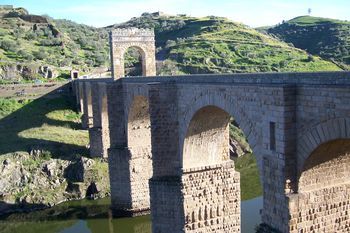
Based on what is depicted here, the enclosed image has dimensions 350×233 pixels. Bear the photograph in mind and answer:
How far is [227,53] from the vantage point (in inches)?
2363

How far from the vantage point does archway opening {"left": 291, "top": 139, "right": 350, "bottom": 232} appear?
10250 millimetres

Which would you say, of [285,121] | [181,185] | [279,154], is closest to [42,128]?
[181,185]

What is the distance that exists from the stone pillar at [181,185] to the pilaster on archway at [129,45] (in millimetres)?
8890

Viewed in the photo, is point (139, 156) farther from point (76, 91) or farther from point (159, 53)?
point (159, 53)

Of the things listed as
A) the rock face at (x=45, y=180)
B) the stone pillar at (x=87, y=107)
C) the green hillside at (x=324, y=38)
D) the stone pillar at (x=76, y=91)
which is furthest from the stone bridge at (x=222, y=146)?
the green hillside at (x=324, y=38)

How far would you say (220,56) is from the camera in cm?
5847

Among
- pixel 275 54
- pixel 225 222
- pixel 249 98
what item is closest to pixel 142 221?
pixel 225 222

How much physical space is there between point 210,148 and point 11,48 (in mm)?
44777

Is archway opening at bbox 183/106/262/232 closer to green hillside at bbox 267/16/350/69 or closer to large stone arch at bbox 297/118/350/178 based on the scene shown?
large stone arch at bbox 297/118/350/178

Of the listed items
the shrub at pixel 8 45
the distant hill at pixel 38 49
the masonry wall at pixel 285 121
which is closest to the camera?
the masonry wall at pixel 285 121

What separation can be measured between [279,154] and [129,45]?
59.0ft

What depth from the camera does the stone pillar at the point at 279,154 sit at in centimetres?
1028

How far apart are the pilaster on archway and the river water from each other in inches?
324

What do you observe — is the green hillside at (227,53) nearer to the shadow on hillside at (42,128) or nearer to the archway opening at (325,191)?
the shadow on hillside at (42,128)
